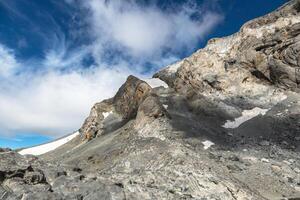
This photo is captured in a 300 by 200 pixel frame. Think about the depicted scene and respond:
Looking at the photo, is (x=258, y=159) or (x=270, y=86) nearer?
(x=258, y=159)

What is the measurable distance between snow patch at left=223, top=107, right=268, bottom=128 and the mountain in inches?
4.2

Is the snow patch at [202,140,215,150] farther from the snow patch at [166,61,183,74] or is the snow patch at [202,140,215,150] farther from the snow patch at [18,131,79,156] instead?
the snow patch at [18,131,79,156]

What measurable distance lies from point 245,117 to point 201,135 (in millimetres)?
8755

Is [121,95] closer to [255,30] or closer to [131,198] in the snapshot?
[255,30]

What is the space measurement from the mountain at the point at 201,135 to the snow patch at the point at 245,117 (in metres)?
0.11

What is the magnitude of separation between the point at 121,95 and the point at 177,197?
111ft

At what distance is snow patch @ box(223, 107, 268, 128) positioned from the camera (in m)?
40.1

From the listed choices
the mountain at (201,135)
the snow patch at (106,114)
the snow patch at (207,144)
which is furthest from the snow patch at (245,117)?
the snow patch at (106,114)

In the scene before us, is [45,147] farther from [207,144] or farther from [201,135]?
[207,144]

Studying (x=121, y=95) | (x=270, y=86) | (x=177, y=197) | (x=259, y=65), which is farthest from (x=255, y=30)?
(x=177, y=197)

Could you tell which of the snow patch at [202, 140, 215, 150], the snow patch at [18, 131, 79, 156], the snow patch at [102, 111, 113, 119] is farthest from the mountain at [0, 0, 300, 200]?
the snow patch at [18, 131, 79, 156]

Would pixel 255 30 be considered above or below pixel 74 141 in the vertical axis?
above

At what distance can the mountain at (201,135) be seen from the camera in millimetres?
22656

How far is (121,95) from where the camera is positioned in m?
55.5
